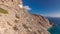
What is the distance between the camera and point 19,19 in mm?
54969

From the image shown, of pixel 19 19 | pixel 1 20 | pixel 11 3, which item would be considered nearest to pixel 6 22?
pixel 1 20

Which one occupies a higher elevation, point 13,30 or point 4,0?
point 4,0

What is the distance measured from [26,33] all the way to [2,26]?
13.1 meters

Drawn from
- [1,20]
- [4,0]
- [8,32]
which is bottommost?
[8,32]

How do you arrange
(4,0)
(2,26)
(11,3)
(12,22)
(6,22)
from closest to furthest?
(2,26) < (6,22) < (12,22) < (4,0) < (11,3)

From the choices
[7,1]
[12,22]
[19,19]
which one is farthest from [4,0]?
[12,22]

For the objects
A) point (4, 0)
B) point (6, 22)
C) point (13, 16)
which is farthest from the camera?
point (4, 0)

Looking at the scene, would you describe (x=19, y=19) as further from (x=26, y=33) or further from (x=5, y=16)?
(x=5, y=16)

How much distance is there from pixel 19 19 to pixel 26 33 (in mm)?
5311

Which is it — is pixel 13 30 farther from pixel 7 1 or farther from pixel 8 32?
pixel 7 1

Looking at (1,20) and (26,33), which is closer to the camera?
(1,20)

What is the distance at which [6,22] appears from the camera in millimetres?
44750

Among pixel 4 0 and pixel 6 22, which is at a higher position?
pixel 4 0

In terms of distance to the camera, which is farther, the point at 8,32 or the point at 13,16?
the point at 13,16
